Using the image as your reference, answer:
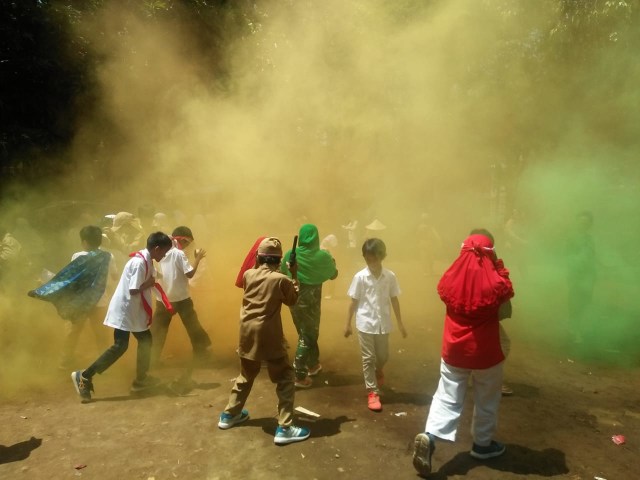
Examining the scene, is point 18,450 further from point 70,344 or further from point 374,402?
point 374,402

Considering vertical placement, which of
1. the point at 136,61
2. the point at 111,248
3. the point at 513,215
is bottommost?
the point at 111,248

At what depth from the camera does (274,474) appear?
317 centimetres

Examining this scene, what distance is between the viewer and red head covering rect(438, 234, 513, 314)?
3.05m

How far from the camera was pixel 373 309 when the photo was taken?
4.05m

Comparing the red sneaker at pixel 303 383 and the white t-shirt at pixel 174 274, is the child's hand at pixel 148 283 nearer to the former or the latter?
the white t-shirt at pixel 174 274

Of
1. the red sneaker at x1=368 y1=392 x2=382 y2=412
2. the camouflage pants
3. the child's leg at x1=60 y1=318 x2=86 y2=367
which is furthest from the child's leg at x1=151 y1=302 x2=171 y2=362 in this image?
the red sneaker at x1=368 y1=392 x2=382 y2=412

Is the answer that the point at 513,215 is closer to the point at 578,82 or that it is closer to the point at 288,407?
the point at 578,82

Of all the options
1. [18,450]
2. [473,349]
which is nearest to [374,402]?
[473,349]

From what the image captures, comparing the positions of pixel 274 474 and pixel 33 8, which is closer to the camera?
pixel 274 474

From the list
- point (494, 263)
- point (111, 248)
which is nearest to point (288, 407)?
point (494, 263)

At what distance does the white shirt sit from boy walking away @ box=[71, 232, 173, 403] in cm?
174

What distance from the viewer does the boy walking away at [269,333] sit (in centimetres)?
353

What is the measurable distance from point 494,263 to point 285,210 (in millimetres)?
8031

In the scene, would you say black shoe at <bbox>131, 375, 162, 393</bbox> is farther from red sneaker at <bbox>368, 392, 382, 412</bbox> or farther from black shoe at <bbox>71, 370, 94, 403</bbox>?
red sneaker at <bbox>368, 392, 382, 412</bbox>
